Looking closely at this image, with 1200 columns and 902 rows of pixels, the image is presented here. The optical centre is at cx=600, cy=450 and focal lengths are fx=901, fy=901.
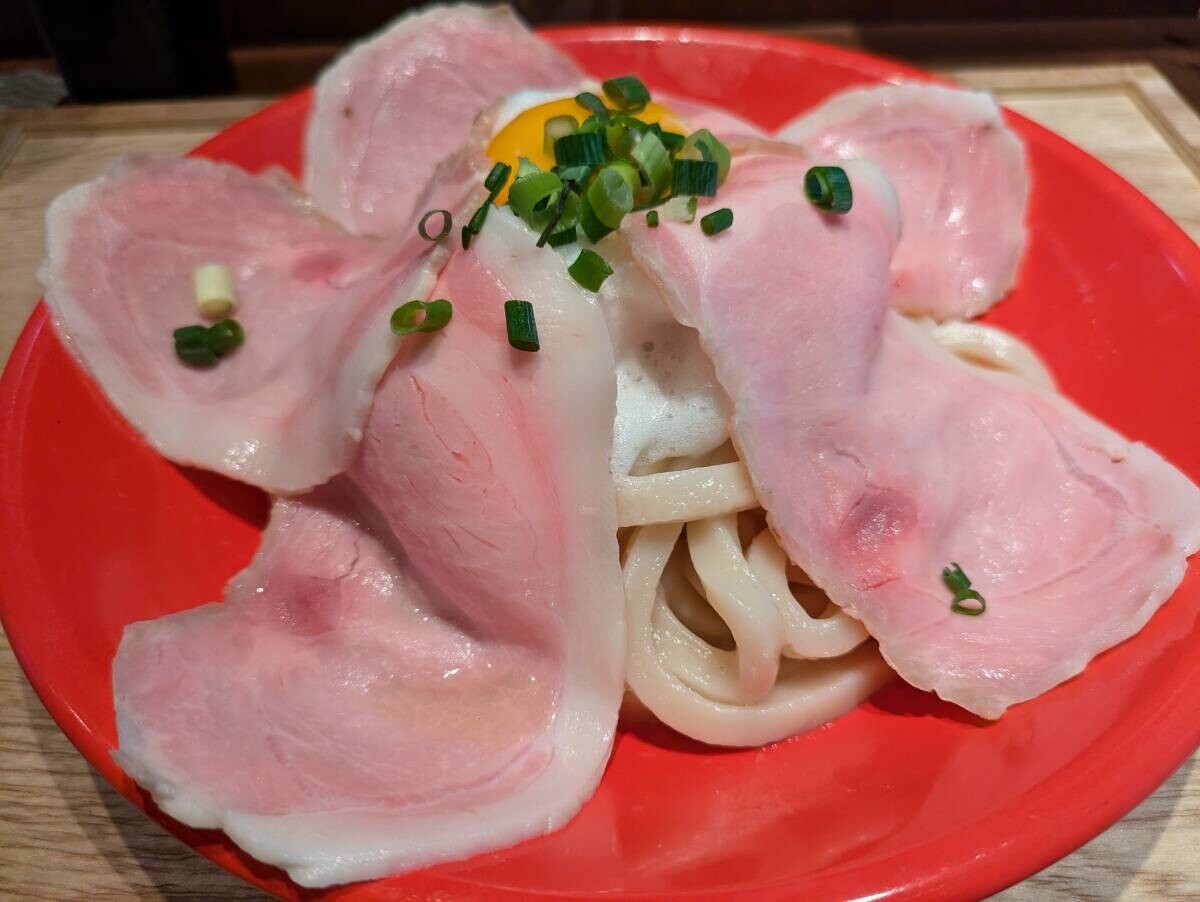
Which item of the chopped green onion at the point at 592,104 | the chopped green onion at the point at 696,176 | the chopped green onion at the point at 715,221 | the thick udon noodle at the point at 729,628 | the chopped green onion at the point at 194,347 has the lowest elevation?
the thick udon noodle at the point at 729,628

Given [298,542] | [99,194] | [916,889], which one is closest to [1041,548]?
[916,889]

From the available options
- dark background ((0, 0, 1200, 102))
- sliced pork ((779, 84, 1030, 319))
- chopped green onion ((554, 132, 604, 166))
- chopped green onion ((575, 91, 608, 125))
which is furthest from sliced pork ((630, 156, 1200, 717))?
dark background ((0, 0, 1200, 102))

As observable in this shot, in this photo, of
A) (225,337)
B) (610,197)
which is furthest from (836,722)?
(225,337)

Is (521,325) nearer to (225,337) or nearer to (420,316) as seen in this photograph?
(420,316)

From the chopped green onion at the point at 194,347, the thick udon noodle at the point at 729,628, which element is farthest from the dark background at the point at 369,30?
the thick udon noodle at the point at 729,628

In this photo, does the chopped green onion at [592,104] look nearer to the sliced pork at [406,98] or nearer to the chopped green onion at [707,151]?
the chopped green onion at [707,151]

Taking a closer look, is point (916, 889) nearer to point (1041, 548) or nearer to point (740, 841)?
point (740, 841)
